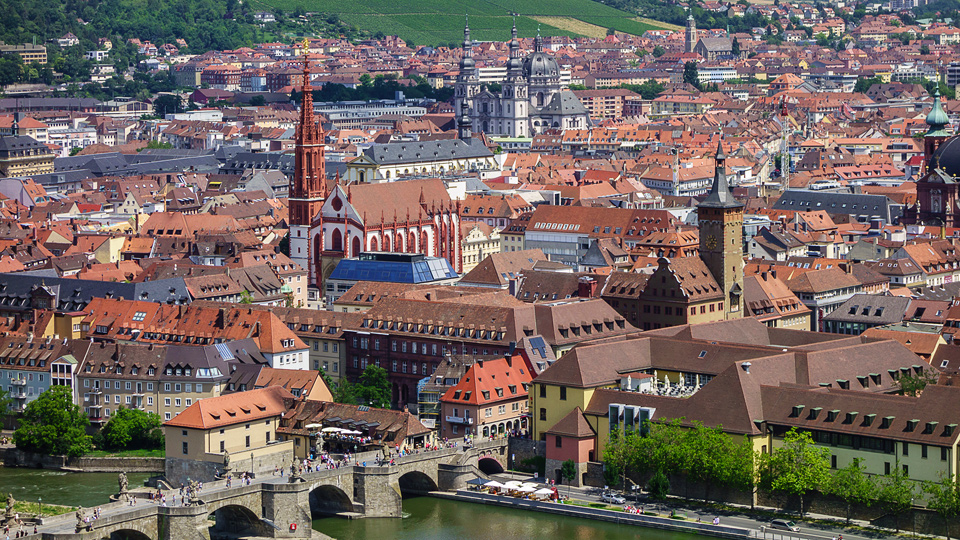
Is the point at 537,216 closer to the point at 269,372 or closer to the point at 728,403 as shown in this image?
the point at 269,372

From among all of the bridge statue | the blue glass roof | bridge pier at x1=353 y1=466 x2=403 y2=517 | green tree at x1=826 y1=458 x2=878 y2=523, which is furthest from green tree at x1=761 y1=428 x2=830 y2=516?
the blue glass roof

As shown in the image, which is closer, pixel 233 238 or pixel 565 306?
pixel 565 306

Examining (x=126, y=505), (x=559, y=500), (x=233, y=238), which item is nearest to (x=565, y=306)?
(x=559, y=500)

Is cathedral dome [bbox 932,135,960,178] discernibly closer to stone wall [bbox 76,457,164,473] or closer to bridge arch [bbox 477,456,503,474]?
bridge arch [bbox 477,456,503,474]

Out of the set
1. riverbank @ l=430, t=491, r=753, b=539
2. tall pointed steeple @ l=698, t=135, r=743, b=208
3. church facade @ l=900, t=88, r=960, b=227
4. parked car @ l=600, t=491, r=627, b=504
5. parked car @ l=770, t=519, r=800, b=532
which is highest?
tall pointed steeple @ l=698, t=135, r=743, b=208

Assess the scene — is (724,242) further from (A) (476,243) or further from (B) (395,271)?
(A) (476,243)

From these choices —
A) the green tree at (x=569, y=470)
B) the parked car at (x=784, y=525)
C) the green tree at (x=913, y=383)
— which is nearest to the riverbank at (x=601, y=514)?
the parked car at (x=784, y=525)
